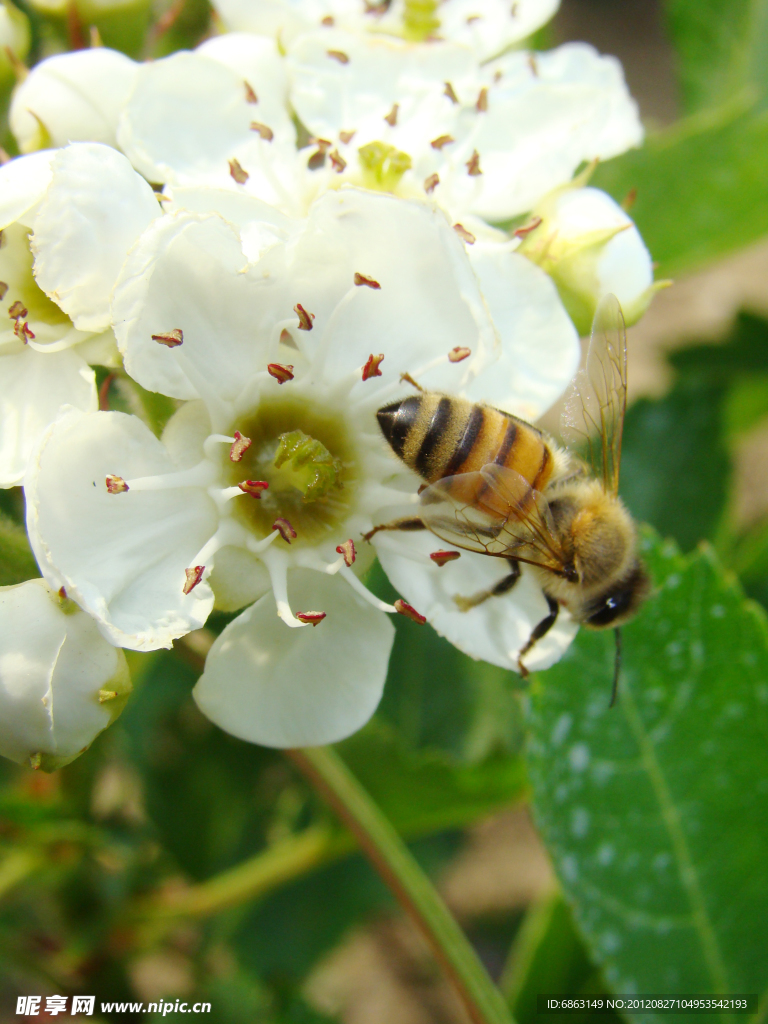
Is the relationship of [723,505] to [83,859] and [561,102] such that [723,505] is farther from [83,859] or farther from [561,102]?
[83,859]

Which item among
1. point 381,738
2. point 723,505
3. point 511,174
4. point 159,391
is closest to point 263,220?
point 159,391

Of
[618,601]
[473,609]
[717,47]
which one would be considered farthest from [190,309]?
[717,47]

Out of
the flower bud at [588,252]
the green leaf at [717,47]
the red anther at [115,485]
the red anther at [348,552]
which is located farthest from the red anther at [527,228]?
the green leaf at [717,47]

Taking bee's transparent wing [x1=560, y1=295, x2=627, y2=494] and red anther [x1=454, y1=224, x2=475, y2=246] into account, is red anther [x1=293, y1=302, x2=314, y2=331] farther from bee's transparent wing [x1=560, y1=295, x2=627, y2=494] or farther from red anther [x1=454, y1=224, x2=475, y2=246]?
bee's transparent wing [x1=560, y1=295, x2=627, y2=494]

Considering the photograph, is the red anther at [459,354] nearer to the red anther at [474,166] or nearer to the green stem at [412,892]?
the red anther at [474,166]

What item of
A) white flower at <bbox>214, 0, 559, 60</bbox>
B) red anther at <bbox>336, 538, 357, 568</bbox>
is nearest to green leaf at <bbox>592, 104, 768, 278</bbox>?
white flower at <bbox>214, 0, 559, 60</bbox>
